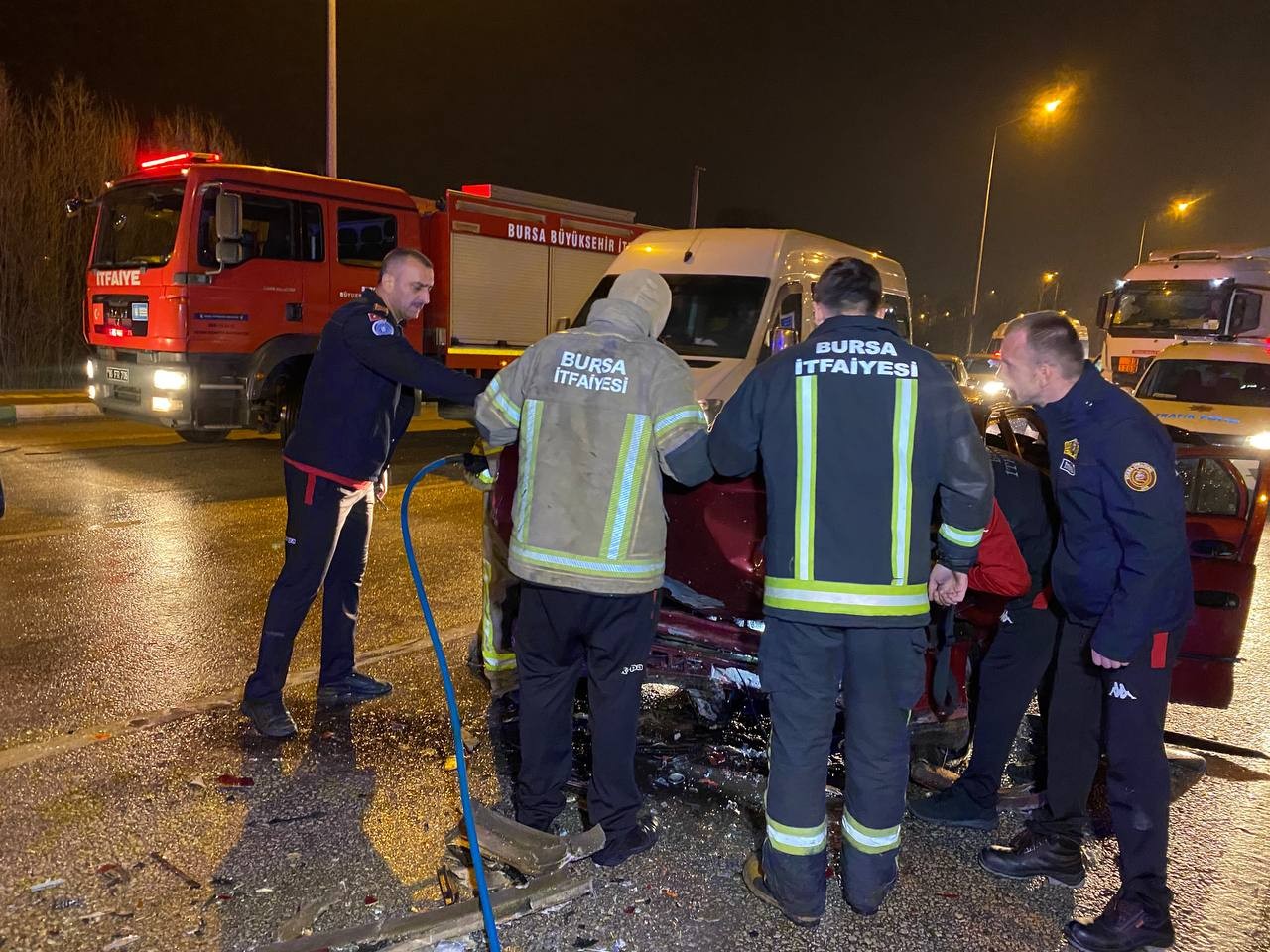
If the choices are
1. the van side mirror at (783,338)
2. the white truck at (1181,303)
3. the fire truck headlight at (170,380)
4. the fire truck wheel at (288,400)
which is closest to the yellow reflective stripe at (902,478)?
the van side mirror at (783,338)

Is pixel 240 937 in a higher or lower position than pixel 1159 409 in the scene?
lower

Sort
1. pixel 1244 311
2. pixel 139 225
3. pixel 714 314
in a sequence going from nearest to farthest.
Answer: pixel 714 314 → pixel 139 225 → pixel 1244 311

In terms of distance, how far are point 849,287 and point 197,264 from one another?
8420mm

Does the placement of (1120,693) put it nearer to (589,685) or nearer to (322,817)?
(589,685)

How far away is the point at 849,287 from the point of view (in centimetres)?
282

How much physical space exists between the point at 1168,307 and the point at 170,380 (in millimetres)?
15100

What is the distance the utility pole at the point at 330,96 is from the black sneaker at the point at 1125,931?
15157 millimetres

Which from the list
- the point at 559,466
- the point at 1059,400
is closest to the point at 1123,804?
the point at 1059,400

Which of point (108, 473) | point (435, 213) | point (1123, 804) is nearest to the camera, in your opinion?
point (1123, 804)

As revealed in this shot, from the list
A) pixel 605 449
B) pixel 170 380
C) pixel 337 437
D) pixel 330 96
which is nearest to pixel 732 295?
pixel 337 437

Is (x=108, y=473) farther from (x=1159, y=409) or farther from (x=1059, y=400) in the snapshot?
(x=1159, y=409)

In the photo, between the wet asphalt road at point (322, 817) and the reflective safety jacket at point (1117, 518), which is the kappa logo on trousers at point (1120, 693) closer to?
the reflective safety jacket at point (1117, 518)

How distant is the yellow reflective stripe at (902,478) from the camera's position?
266cm

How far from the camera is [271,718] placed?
3.79 metres
